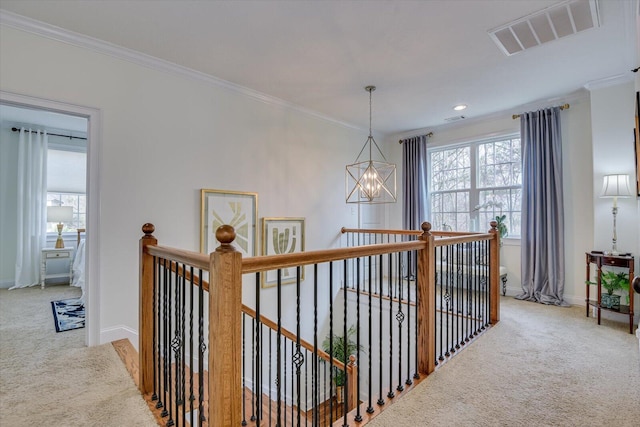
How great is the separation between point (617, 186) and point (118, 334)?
4.93m

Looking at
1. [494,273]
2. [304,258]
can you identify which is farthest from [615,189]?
[304,258]

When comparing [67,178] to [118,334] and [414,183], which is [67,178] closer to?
[118,334]

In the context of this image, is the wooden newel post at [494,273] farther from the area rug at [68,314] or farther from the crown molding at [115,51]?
→ the area rug at [68,314]

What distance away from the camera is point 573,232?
376cm

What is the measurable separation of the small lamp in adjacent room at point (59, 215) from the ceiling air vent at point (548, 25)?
6.24m

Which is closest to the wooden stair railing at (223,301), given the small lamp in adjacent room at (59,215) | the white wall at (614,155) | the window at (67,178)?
the white wall at (614,155)

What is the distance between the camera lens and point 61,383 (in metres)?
1.95

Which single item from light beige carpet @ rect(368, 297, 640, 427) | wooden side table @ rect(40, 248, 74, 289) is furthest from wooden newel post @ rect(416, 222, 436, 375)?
wooden side table @ rect(40, 248, 74, 289)

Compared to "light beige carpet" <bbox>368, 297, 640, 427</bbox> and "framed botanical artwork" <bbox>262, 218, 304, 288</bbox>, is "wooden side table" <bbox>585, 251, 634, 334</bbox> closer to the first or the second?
"light beige carpet" <bbox>368, 297, 640, 427</bbox>

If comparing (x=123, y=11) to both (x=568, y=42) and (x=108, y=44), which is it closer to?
(x=108, y=44)

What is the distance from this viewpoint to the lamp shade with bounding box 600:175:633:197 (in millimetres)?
3092

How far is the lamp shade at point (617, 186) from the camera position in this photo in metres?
3.09

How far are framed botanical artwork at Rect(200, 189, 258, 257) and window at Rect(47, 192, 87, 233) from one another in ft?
12.3

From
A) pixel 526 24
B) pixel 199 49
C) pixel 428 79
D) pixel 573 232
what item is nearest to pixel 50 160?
pixel 199 49
